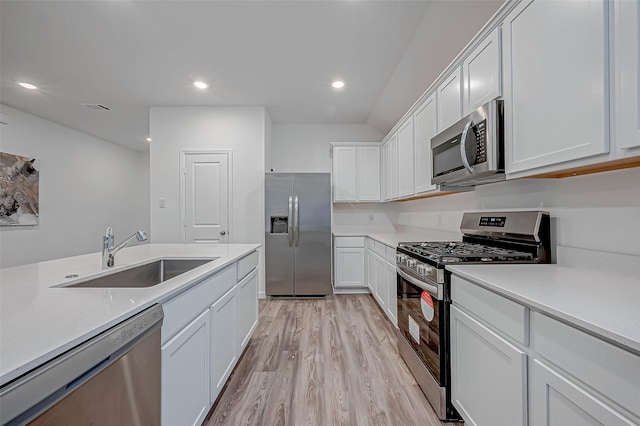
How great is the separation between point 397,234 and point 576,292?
3179mm

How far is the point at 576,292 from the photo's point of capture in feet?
3.27

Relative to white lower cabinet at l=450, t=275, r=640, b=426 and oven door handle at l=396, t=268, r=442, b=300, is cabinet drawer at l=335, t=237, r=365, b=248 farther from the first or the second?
white lower cabinet at l=450, t=275, r=640, b=426

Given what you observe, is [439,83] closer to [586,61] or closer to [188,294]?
[586,61]

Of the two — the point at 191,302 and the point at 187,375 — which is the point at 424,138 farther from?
the point at 187,375

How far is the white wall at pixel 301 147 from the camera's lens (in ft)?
15.6

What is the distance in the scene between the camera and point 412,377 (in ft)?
6.65

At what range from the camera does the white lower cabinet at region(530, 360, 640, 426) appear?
72 cm

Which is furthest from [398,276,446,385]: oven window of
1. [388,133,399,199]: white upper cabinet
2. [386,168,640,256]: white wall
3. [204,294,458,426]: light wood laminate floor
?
[388,133,399,199]: white upper cabinet

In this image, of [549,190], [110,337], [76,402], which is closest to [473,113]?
[549,190]

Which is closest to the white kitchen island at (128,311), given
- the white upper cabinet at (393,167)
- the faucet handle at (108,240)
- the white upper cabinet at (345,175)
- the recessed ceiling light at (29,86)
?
the faucet handle at (108,240)

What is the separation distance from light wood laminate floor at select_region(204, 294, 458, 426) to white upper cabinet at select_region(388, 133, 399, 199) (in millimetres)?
1608

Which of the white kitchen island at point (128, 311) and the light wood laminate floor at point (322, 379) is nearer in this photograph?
the white kitchen island at point (128, 311)

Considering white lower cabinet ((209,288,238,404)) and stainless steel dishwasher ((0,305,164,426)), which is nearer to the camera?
stainless steel dishwasher ((0,305,164,426))

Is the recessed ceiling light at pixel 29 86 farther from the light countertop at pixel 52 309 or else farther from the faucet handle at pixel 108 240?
the faucet handle at pixel 108 240
